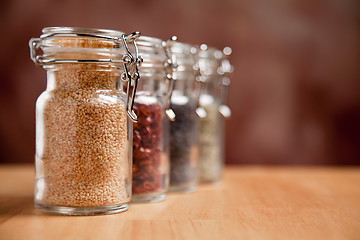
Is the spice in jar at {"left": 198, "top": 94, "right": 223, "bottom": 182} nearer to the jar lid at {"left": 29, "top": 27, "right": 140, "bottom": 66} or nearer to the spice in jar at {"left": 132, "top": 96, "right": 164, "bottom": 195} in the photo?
the spice in jar at {"left": 132, "top": 96, "right": 164, "bottom": 195}

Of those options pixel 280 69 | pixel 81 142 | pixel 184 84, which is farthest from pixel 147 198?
pixel 280 69

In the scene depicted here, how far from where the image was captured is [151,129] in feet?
2.69

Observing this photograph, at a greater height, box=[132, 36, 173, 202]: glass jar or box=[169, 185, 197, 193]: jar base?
box=[132, 36, 173, 202]: glass jar

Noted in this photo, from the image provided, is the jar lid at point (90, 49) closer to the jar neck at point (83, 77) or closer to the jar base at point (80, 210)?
the jar neck at point (83, 77)

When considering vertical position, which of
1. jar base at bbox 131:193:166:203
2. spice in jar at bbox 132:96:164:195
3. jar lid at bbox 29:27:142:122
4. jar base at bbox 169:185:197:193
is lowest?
jar base at bbox 169:185:197:193

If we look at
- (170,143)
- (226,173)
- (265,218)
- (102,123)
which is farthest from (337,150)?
(102,123)

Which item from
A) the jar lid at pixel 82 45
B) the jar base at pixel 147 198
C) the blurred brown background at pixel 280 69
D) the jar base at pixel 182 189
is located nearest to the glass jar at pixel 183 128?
the jar base at pixel 182 189

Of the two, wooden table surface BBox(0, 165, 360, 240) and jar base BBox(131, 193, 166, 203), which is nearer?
wooden table surface BBox(0, 165, 360, 240)

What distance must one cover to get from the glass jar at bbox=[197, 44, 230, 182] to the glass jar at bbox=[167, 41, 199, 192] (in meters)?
0.05

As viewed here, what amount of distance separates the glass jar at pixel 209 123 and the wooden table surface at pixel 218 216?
0.05 meters

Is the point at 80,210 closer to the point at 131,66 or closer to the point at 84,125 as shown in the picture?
the point at 84,125

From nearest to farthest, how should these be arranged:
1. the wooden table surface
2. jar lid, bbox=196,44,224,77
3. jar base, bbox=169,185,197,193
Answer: the wooden table surface
jar base, bbox=169,185,197,193
jar lid, bbox=196,44,224,77

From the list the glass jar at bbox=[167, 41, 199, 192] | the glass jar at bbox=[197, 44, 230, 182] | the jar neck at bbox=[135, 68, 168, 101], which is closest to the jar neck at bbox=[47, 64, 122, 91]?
the jar neck at bbox=[135, 68, 168, 101]

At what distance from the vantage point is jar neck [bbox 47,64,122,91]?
2.32 feet
